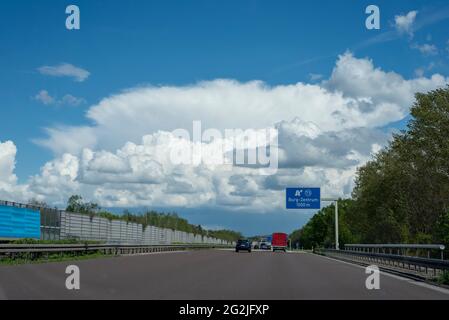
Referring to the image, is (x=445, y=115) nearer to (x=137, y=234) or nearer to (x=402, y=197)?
(x=402, y=197)

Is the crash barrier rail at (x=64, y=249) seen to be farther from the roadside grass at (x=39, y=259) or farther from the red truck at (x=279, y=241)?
the red truck at (x=279, y=241)

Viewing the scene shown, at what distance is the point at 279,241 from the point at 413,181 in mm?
30165

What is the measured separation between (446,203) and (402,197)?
8190 mm

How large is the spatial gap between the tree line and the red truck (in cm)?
1248

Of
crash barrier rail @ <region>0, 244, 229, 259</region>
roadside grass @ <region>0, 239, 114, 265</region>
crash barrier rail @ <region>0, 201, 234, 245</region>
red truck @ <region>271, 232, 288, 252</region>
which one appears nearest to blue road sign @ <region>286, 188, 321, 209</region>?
crash barrier rail @ <region>0, 244, 229, 259</region>

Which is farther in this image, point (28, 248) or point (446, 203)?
point (446, 203)

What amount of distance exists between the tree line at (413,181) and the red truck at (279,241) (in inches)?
491

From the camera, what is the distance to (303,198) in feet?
240

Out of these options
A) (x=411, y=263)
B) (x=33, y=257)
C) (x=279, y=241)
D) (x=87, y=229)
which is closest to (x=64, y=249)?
(x=33, y=257)

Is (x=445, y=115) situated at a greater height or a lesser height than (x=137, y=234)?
greater

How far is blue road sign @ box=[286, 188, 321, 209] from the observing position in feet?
239
